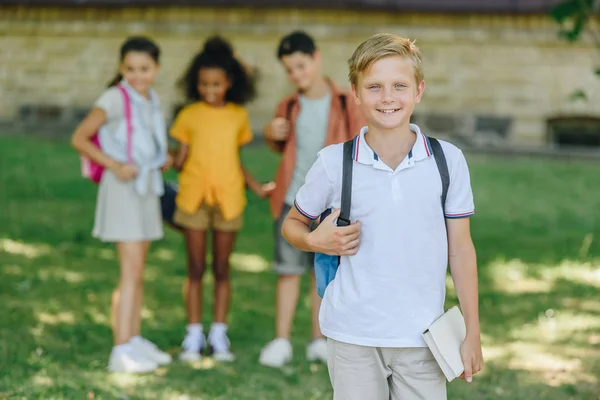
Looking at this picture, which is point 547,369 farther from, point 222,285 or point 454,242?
point 454,242

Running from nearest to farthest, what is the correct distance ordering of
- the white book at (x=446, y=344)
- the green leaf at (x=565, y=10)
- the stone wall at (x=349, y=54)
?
the white book at (x=446, y=344), the green leaf at (x=565, y=10), the stone wall at (x=349, y=54)

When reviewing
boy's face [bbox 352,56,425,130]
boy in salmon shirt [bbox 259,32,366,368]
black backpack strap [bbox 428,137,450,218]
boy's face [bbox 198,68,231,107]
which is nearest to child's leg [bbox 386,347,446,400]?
black backpack strap [bbox 428,137,450,218]

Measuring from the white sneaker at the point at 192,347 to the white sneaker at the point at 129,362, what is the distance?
0.73 feet

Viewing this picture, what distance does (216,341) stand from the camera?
17.1 feet

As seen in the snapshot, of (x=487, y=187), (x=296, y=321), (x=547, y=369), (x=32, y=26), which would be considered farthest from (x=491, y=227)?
(x=32, y=26)

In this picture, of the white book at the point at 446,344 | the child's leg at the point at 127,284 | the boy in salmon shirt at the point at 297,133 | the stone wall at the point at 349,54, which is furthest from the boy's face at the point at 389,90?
the stone wall at the point at 349,54

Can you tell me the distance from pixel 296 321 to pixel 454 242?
3.35 meters

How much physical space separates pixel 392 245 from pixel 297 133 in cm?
218

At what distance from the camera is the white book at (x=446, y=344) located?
111 inches

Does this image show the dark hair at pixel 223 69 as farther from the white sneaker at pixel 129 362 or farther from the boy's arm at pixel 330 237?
Answer: the boy's arm at pixel 330 237

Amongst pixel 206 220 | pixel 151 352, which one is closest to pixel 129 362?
pixel 151 352

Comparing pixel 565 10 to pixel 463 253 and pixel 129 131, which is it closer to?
pixel 129 131

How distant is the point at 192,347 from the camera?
516cm

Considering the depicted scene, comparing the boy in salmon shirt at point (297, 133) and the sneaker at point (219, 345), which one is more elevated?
the boy in salmon shirt at point (297, 133)
